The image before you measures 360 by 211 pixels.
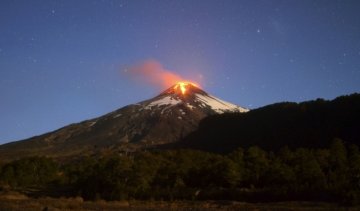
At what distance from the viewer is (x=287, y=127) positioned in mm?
120875

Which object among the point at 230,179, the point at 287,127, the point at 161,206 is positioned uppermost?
the point at 287,127

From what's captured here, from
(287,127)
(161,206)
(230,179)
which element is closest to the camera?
(161,206)

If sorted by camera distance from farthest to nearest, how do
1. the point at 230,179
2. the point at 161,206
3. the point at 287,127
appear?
the point at 287,127, the point at 230,179, the point at 161,206

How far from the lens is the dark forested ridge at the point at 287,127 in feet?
347

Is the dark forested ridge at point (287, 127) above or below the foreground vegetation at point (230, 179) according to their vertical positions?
above

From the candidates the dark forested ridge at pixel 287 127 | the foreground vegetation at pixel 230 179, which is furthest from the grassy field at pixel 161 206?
the dark forested ridge at pixel 287 127

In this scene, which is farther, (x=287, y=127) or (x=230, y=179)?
(x=287, y=127)

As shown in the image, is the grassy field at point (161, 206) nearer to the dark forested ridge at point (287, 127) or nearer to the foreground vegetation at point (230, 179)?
the foreground vegetation at point (230, 179)

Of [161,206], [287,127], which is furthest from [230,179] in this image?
[287,127]

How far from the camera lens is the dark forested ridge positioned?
105719 mm

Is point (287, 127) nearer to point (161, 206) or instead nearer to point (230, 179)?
point (230, 179)

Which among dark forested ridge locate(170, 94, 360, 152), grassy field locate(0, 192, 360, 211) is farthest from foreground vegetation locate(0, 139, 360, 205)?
dark forested ridge locate(170, 94, 360, 152)

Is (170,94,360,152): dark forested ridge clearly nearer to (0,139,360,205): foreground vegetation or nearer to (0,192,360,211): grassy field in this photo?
(0,139,360,205): foreground vegetation

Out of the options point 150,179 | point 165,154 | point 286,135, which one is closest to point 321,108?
point 286,135
